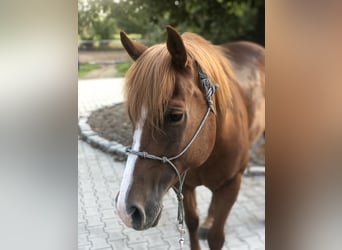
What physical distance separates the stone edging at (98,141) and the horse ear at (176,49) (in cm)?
30

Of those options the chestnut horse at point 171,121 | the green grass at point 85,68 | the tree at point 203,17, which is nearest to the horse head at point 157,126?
the chestnut horse at point 171,121

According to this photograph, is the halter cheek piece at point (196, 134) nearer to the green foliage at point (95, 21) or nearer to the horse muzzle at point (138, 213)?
the horse muzzle at point (138, 213)

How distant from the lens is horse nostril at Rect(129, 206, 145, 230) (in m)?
0.71

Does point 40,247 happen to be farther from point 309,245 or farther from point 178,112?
point 309,245

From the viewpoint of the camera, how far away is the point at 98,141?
100cm

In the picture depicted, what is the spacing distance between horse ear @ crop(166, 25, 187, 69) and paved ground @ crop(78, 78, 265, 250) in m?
0.21

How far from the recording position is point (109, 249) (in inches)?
35.8

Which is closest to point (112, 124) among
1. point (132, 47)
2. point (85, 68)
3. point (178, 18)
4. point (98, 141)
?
point (98, 141)

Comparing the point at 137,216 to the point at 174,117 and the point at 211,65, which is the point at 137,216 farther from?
the point at 211,65

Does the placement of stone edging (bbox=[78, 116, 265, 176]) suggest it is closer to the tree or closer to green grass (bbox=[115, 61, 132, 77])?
green grass (bbox=[115, 61, 132, 77])

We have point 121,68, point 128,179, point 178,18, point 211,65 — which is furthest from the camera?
point 178,18

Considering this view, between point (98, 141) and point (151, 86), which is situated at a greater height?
point (151, 86)

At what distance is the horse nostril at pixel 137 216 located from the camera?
71 centimetres

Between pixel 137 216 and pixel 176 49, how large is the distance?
327 millimetres
